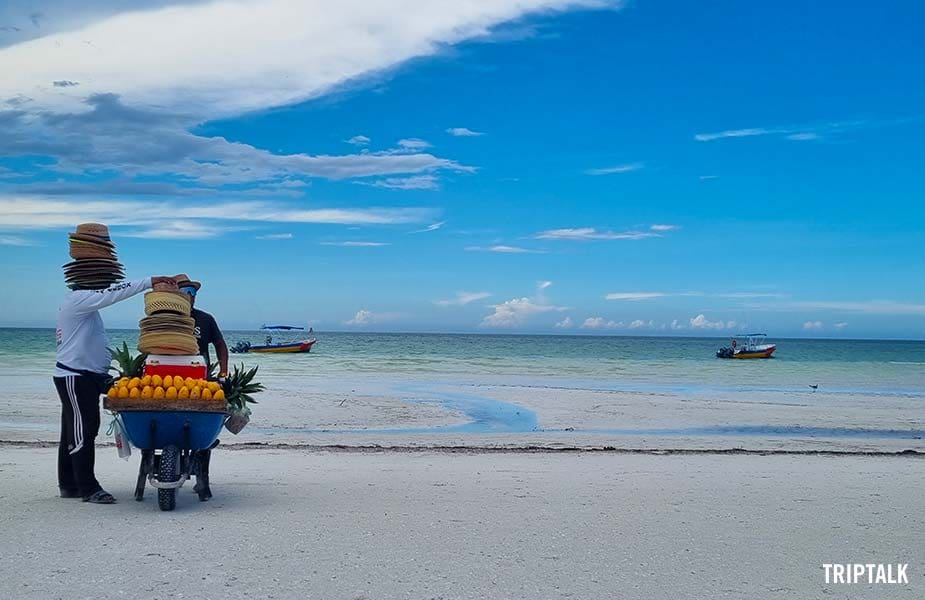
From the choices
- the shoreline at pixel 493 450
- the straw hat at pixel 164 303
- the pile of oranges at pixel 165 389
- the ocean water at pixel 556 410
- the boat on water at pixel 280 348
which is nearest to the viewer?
the pile of oranges at pixel 165 389

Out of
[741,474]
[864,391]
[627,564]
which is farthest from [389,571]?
[864,391]

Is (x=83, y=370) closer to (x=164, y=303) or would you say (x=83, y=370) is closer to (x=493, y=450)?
(x=164, y=303)

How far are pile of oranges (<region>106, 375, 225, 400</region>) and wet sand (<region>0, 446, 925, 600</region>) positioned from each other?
1.00m

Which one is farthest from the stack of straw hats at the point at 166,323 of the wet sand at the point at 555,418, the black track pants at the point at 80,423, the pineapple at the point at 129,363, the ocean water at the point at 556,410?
the ocean water at the point at 556,410

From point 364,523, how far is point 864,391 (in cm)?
3052

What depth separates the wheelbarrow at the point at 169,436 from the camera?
715 centimetres

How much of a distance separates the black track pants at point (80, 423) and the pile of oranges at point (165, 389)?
359 mm

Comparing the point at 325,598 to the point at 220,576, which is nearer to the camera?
the point at 325,598

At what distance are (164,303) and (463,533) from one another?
10.5 ft

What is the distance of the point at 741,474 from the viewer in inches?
401

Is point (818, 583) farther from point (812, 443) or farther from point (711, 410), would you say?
point (711, 410)

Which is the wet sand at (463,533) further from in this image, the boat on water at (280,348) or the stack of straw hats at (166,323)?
the boat on water at (280,348)

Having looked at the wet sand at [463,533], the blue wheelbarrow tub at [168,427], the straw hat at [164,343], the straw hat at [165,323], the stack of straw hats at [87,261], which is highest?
the stack of straw hats at [87,261]

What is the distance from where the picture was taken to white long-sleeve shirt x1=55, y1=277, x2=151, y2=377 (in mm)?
7285
